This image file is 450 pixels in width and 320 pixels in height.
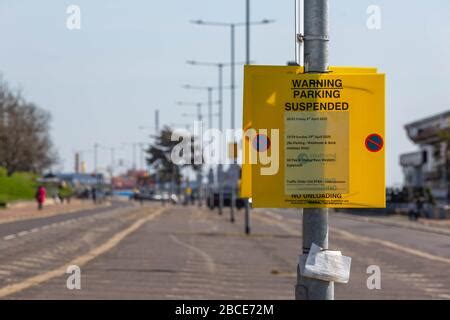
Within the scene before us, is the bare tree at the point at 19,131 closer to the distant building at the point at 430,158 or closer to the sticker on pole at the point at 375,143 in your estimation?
the distant building at the point at 430,158

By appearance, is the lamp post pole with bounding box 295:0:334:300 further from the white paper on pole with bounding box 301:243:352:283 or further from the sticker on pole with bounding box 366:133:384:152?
the sticker on pole with bounding box 366:133:384:152

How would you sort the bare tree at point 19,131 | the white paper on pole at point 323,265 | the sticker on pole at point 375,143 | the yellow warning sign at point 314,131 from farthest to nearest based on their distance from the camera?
the bare tree at point 19,131, the sticker on pole at point 375,143, the yellow warning sign at point 314,131, the white paper on pole at point 323,265

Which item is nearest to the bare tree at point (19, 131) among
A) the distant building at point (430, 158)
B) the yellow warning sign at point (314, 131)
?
the distant building at point (430, 158)

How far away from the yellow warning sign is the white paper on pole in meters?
0.32

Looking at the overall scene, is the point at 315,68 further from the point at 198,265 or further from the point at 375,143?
the point at 198,265

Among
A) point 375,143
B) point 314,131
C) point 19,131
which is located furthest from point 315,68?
point 19,131

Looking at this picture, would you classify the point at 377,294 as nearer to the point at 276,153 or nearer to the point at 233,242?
the point at 276,153

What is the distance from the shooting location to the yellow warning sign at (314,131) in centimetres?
658

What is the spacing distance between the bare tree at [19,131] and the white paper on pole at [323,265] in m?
78.7

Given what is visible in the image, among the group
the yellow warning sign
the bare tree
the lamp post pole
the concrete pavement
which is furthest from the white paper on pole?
the bare tree

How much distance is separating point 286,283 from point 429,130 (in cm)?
10890

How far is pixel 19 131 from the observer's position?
332 feet
